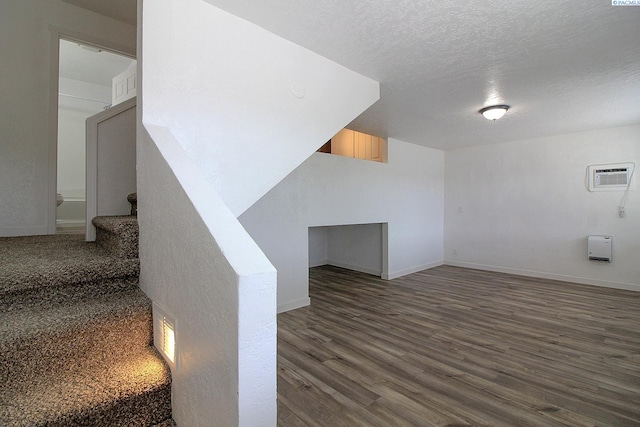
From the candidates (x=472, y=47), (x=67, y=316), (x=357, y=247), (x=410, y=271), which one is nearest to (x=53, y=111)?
(x=67, y=316)

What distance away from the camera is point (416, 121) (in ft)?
13.8

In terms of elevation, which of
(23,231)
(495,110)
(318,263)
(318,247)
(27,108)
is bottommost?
(318,263)

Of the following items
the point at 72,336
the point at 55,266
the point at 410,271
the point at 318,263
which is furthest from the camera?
the point at 318,263

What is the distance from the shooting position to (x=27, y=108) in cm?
248

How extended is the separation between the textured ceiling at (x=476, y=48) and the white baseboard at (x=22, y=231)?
2.43m

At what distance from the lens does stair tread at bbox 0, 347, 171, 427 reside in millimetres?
938

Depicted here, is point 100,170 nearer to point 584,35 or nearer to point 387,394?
point 387,394

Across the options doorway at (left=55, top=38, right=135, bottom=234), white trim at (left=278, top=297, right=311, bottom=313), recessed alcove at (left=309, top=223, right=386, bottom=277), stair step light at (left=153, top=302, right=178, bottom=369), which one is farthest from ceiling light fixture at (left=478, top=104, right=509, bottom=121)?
doorway at (left=55, top=38, right=135, bottom=234)

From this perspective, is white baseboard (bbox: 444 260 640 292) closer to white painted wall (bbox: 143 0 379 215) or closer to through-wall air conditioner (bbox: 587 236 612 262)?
through-wall air conditioner (bbox: 587 236 612 262)

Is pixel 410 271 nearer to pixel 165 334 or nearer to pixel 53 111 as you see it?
pixel 165 334

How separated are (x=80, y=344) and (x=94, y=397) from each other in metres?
0.25

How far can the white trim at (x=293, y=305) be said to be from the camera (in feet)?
12.2

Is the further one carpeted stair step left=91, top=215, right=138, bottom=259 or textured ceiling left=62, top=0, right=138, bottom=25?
textured ceiling left=62, top=0, right=138, bottom=25

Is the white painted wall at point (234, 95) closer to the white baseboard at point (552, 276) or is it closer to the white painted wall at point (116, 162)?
the white painted wall at point (116, 162)
